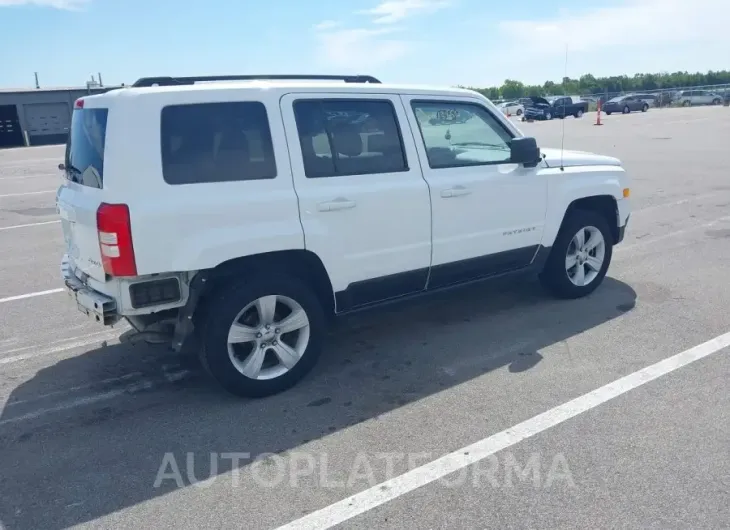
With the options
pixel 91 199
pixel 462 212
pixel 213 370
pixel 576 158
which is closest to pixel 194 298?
pixel 213 370

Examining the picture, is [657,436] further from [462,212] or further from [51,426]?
[51,426]

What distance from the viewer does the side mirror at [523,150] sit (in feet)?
17.1

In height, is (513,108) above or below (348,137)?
above

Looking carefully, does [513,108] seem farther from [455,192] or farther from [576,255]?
[455,192]

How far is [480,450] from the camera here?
362 cm

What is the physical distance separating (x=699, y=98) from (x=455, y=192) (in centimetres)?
5428

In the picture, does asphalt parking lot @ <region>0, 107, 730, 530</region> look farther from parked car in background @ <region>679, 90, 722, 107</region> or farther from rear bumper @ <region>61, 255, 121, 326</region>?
parked car in background @ <region>679, 90, 722, 107</region>

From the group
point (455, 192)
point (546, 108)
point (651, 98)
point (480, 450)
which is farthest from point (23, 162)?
point (651, 98)

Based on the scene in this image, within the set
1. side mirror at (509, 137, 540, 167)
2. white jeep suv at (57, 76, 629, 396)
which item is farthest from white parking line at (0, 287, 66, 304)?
side mirror at (509, 137, 540, 167)

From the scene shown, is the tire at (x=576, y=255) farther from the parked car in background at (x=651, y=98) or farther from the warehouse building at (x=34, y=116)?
the parked car in background at (x=651, y=98)

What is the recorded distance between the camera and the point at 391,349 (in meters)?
5.14

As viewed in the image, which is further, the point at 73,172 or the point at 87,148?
the point at 73,172

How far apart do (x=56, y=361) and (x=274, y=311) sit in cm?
197

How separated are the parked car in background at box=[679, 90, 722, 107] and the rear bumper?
5575 cm
